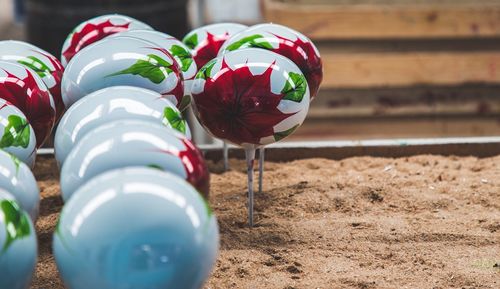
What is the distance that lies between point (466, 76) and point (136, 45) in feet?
6.51

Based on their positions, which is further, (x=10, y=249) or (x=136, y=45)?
(x=136, y=45)

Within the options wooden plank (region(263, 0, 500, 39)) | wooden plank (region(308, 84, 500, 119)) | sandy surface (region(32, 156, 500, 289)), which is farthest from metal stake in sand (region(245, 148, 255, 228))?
wooden plank (region(308, 84, 500, 119))

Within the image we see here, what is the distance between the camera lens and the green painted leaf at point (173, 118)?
46.8 inches

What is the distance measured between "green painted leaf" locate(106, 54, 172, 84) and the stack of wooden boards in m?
1.61

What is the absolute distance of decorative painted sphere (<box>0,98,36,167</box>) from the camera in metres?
1.23

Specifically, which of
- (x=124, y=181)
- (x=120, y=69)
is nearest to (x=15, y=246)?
(x=124, y=181)

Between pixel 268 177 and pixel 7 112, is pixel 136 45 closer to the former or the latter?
pixel 7 112

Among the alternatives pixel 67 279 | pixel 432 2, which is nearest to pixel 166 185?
pixel 67 279

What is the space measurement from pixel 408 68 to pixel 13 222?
7.71 feet

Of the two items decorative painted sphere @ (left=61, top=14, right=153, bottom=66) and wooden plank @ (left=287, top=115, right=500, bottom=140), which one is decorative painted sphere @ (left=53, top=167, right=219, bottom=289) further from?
wooden plank @ (left=287, top=115, right=500, bottom=140)

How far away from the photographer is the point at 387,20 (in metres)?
3.05

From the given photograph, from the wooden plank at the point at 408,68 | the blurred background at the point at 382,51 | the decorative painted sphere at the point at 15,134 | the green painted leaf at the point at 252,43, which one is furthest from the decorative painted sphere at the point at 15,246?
the wooden plank at the point at 408,68

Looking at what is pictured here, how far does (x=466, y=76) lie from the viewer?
3141mm

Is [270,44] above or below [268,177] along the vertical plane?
above
